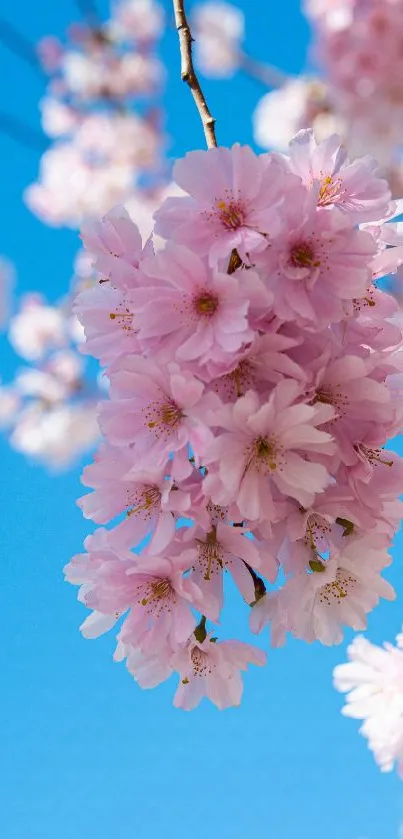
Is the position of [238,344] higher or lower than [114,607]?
higher

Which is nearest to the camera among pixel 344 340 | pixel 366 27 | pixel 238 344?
pixel 238 344

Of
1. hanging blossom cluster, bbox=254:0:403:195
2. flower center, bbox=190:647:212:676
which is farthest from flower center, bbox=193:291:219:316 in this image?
hanging blossom cluster, bbox=254:0:403:195

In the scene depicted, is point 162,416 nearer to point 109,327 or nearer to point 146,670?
point 109,327

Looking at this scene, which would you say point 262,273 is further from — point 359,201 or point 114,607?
point 114,607

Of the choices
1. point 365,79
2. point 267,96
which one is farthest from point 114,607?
point 267,96

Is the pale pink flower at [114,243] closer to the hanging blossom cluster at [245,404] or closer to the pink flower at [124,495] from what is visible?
the hanging blossom cluster at [245,404]

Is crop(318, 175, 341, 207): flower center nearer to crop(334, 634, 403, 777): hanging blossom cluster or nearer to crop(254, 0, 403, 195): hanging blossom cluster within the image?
crop(254, 0, 403, 195): hanging blossom cluster

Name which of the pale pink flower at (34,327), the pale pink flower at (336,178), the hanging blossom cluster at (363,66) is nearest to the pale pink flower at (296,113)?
the hanging blossom cluster at (363,66)
